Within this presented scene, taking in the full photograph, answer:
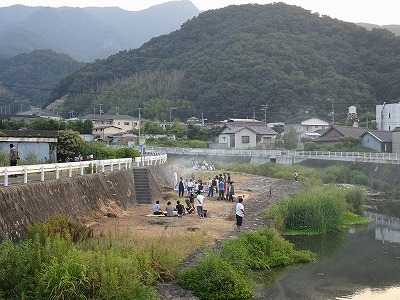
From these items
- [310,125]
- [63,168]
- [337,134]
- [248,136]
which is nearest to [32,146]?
[63,168]

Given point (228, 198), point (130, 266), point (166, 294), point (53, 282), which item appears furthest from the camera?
point (228, 198)

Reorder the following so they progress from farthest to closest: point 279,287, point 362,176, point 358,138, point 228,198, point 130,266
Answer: point 358,138
point 362,176
point 228,198
point 279,287
point 130,266

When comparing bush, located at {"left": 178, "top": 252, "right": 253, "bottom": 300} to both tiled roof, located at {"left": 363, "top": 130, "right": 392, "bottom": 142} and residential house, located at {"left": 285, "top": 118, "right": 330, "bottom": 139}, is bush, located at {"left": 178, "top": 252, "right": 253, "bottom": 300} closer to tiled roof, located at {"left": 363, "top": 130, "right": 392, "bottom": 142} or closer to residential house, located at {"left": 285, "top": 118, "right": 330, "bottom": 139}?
tiled roof, located at {"left": 363, "top": 130, "right": 392, "bottom": 142}

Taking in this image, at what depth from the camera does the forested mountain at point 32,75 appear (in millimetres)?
161250

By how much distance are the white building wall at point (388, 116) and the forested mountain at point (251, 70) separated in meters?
19.3

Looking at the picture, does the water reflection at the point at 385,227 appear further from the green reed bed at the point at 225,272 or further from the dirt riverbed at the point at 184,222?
the green reed bed at the point at 225,272

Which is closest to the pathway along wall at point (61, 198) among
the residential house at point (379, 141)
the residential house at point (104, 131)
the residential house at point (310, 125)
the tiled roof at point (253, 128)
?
the residential house at point (379, 141)

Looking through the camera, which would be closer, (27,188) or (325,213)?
(27,188)

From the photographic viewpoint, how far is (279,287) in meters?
15.8

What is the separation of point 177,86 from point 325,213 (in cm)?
9621

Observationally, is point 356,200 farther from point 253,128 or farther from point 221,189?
point 253,128

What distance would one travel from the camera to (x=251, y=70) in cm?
10456

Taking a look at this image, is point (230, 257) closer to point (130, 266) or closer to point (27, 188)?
point (130, 266)

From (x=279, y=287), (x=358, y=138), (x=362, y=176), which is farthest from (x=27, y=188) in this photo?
(x=358, y=138)
